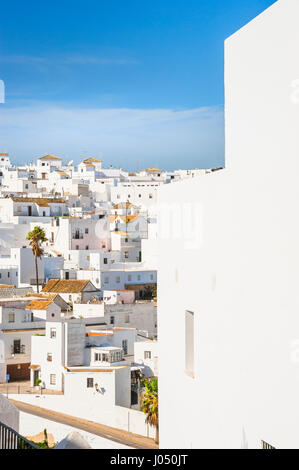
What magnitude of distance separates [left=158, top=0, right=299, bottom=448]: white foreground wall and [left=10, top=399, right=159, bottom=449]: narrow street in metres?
13.4

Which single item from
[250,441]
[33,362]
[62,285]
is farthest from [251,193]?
[62,285]

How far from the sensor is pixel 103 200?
68.9 m

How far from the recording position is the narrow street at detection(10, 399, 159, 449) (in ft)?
61.1

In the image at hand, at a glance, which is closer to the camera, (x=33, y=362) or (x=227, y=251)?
(x=227, y=251)

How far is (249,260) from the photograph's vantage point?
4.31 m

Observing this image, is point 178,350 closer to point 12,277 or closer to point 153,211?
point 12,277

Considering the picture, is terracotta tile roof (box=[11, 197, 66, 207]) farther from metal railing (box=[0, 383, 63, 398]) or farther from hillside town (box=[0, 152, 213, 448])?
metal railing (box=[0, 383, 63, 398])

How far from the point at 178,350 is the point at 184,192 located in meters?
1.36

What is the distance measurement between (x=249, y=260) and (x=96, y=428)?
16.9 metres

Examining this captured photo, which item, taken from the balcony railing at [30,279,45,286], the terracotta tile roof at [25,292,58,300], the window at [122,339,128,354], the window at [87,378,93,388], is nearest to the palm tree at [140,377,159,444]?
the window at [87,378,93,388]

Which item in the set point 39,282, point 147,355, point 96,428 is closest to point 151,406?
point 96,428

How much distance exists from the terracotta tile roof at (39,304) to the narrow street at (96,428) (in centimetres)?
653

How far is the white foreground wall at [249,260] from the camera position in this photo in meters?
3.86

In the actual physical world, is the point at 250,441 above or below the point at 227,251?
below
